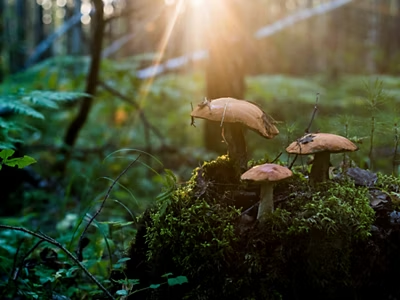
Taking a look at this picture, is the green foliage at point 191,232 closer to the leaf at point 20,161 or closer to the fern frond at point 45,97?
the leaf at point 20,161

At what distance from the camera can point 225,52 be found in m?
7.12

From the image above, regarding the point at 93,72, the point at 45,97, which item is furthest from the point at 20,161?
the point at 93,72

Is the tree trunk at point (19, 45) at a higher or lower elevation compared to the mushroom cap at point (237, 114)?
higher

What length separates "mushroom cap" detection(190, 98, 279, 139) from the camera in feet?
6.43

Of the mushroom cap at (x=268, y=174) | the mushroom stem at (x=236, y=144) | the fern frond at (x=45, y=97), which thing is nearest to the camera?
the mushroom cap at (x=268, y=174)

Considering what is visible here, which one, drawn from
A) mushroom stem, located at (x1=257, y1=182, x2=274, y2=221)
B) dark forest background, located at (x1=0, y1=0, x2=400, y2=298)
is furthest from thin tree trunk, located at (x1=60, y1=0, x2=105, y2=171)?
mushroom stem, located at (x1=257, y1=182, x2=274, y2=221)

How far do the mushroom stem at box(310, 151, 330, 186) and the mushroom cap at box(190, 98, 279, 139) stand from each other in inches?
11.0

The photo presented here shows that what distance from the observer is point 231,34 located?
698 cm

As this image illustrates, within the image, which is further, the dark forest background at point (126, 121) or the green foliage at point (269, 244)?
the dark forest background at point (126, 121)

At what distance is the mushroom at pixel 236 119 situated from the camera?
1.96 m

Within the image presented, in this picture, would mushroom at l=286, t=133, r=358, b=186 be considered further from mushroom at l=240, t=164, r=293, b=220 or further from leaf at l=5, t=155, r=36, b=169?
leaf at l=5, t=155, r=36, b=169

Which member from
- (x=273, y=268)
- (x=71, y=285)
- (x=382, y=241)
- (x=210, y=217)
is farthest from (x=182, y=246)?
(x=71, y=285)

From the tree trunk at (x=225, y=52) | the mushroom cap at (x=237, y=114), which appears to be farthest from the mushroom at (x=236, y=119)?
the tree trunk at (x=225, y=52)

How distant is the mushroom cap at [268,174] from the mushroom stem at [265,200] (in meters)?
0.13
